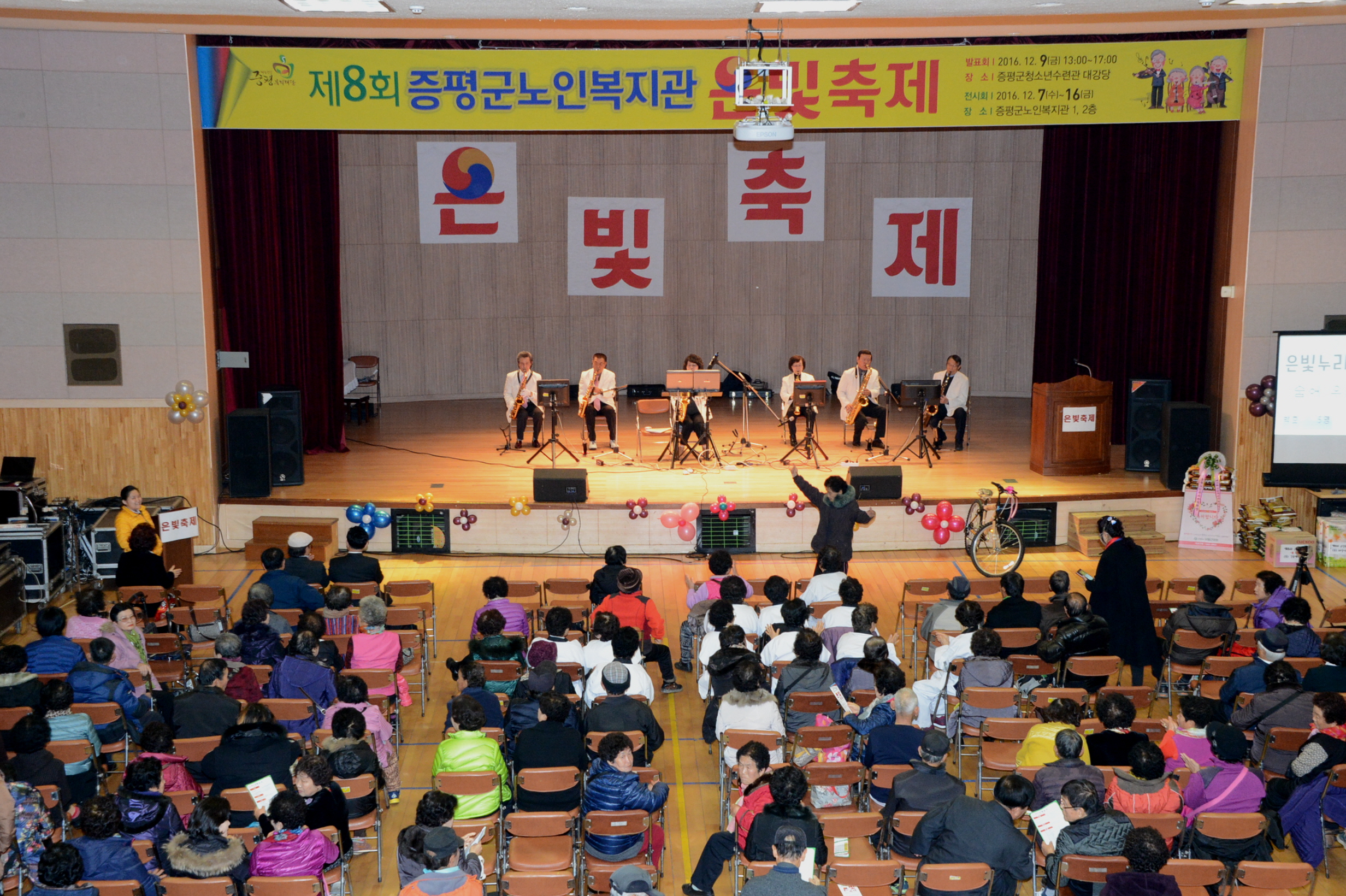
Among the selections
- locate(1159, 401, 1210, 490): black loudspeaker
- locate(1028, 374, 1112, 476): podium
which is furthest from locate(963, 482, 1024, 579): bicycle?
locate(1159, 401, 1210, 490): black loudspeaker

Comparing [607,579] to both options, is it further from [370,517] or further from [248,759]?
[370,517]

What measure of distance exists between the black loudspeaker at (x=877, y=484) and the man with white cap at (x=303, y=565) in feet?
18.3

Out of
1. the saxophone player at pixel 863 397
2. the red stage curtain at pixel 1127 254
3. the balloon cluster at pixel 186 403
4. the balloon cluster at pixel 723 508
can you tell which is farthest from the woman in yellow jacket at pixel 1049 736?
the balloon cluster at pixel 186 403

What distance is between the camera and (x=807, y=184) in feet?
62.5

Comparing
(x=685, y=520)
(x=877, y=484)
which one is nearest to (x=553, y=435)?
(x=685, y=520)

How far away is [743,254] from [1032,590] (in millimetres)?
9956

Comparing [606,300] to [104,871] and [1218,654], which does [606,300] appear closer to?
[1218,654]

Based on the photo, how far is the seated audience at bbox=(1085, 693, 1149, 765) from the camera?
677 cm

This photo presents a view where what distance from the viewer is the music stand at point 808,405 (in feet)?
46.9

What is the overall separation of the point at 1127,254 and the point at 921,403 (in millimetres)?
3224

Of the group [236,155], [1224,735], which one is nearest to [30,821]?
[1224,735]

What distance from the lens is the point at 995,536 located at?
12516 millimetres

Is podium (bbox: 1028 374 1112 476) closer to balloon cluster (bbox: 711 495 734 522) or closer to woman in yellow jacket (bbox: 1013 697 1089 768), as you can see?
balloon cluster (bbox: 711 495 734 522)

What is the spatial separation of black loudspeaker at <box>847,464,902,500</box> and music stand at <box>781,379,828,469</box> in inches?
50.5
